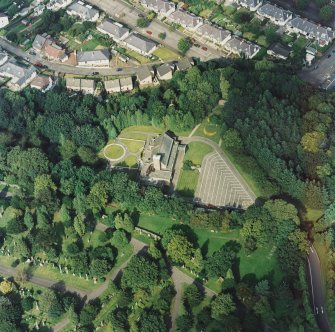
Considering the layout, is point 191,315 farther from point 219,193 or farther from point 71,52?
point 71,52

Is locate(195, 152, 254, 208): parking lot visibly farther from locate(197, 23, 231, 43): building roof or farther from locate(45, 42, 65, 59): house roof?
locate(45, 42, 65, 59): house roof

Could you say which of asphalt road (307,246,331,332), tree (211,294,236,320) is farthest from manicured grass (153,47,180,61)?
tree (211,294,236,320)

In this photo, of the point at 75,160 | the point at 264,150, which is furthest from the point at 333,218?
the point at 75,160

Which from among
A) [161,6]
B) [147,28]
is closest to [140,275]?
[147,28]

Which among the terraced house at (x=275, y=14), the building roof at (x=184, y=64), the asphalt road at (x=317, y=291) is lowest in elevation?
the asphalt road at (x=317, y=291)

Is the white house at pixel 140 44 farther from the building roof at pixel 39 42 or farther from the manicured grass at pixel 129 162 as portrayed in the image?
the manicured grass at pixel 129 162

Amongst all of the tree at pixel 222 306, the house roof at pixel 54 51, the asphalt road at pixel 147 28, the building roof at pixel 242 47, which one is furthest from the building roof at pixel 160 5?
the tree at pixel 222 306
